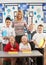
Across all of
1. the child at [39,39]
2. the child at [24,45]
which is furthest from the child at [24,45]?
the child at [39,39]

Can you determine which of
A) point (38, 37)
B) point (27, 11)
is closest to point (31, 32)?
point (38, 37)

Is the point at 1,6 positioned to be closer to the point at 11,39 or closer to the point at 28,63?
the point at 11,39

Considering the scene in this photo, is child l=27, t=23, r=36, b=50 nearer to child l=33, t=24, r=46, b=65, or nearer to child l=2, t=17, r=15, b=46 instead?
child l=33, t=24, r=46, b=65

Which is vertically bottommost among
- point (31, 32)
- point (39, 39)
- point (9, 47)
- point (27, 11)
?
point (9, 47)

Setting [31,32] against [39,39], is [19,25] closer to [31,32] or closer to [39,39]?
[31,32]

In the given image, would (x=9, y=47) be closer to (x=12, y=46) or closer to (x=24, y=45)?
(x=12, y=46)

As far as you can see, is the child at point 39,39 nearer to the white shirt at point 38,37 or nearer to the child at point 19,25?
the white shirt at point 38,37

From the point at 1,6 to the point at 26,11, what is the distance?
0.40 metres

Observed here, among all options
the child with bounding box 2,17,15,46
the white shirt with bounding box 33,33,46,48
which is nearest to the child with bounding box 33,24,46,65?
the white shirt with bounding box 33,33,46,48

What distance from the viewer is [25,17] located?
2.84 meters

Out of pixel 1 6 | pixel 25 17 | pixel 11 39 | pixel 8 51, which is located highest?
pixel 1 6

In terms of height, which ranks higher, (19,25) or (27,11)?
(27,11)

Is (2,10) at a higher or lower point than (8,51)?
higher

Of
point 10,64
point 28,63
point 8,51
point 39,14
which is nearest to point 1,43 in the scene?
point 8,51
